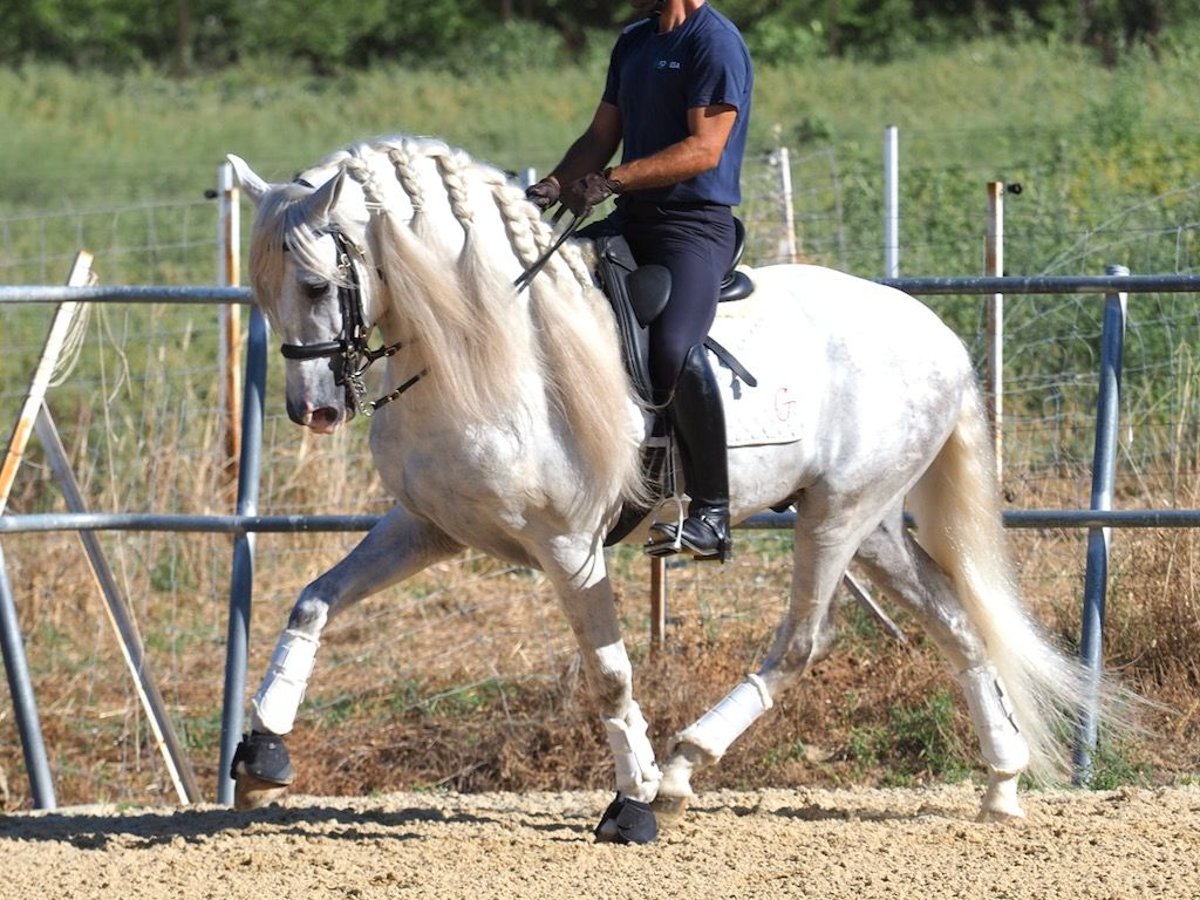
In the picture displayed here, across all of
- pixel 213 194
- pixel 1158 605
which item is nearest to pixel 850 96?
pixel 213 194

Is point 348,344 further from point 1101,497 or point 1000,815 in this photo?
point 1101,497

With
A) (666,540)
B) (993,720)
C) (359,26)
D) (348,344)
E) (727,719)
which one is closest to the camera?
(348,344)

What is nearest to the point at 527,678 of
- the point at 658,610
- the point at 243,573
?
the point at 658,610

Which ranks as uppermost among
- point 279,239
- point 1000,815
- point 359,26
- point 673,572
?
point 359,26

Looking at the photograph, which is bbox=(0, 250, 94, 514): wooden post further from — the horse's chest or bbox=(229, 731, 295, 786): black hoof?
the horse's chest

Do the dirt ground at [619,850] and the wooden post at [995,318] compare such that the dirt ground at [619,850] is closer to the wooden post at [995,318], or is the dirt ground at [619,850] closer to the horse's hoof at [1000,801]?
the horse's hoof at [1000,801]

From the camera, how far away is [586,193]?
4.77 m

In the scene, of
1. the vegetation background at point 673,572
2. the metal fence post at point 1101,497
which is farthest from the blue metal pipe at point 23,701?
the metal fence post at point 1101,497

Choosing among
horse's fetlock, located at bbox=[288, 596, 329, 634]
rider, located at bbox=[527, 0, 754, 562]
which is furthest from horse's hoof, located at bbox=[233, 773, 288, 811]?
rider, located at bbox=[527, 0, 754, 562]

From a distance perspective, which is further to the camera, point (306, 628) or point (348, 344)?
point (306, 628)

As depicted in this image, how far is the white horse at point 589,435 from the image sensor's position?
15.1ft

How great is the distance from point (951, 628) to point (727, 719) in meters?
0.82

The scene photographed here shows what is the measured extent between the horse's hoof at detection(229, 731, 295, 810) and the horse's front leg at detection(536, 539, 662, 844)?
894mm

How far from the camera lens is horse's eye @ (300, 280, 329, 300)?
447 cm
